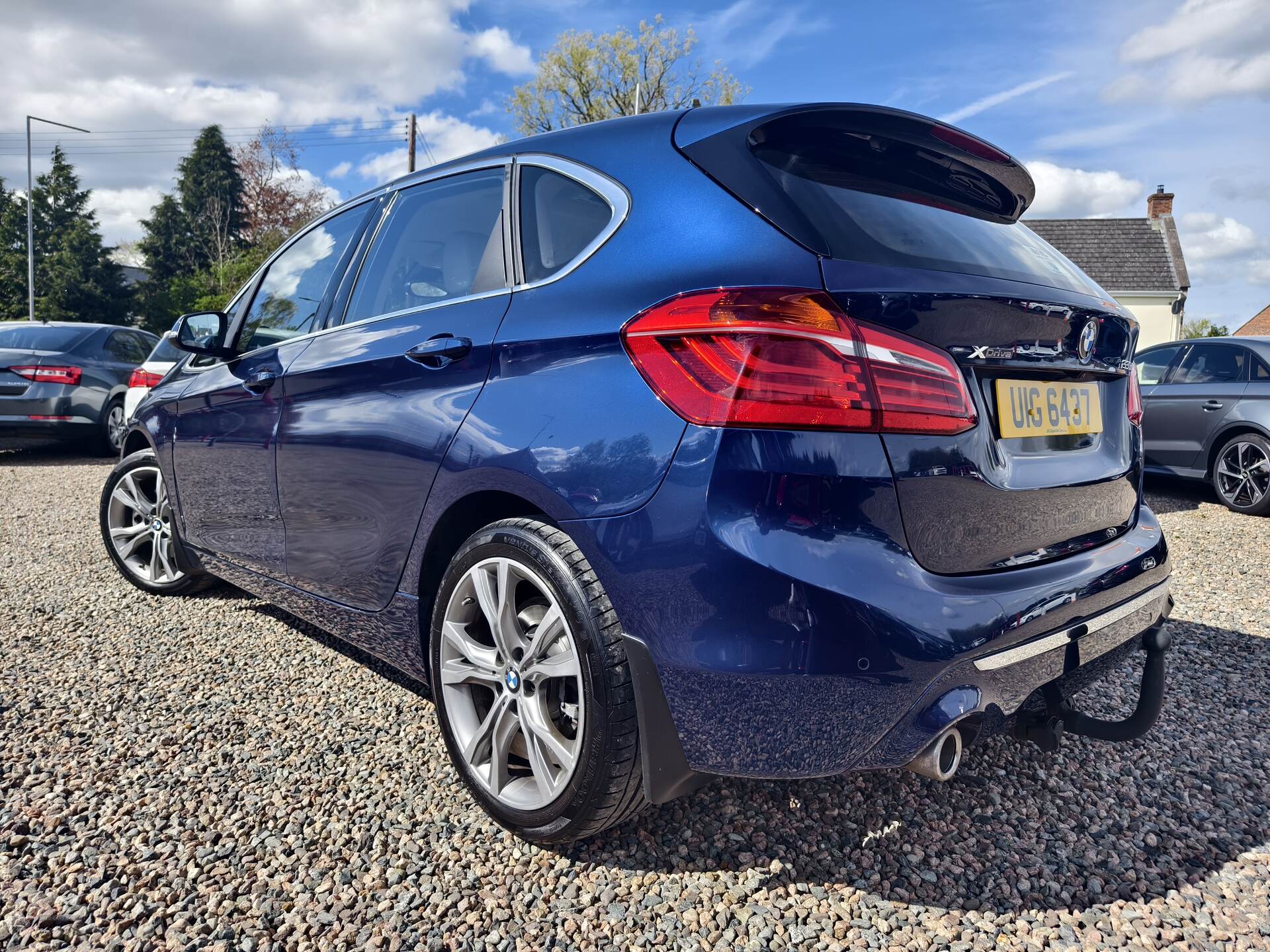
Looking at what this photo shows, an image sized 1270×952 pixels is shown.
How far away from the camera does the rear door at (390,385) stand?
218 centimetres

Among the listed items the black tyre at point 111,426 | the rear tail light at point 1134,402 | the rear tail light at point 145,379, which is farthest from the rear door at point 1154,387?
the black tyre at point 111,426

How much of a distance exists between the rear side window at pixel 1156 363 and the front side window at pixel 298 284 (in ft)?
25.0

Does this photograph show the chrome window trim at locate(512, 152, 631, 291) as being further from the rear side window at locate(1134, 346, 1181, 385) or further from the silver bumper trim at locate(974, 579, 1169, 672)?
the rear side window at locate(1134, 346, 1181, 385)

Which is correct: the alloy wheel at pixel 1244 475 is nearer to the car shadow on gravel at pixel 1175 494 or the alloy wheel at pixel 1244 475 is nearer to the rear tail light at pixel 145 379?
the car shadow on gravel at pixel 1175 494

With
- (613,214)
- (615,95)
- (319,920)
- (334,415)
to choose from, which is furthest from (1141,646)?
(615,95)

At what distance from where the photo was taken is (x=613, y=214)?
6.44 feet

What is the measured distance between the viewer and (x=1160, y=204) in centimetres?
3588

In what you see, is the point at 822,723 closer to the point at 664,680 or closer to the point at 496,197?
the point at 664,680

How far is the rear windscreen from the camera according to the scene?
5.75ft

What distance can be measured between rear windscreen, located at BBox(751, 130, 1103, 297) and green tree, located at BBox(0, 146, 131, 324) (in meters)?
49.8

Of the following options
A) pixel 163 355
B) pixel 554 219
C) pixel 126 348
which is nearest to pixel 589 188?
pixel 554 219

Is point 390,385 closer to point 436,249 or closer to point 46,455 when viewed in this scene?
point 436,249

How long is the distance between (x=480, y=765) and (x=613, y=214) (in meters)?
1.35

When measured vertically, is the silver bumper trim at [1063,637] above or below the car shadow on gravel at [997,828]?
above
